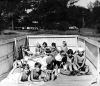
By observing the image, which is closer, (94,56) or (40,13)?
(94,56)

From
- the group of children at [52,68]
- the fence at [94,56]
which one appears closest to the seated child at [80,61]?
the group of children at [52,68]

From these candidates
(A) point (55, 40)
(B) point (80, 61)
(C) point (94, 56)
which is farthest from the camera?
(A) point (55, 40)

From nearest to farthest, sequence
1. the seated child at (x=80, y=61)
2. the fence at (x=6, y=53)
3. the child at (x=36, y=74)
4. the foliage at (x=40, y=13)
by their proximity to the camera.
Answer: the child at (x=36, y=74) < the fence at (x=6, y=53) < the seated child at (x=80, y=61) < the foliage at (x=40, y=13)

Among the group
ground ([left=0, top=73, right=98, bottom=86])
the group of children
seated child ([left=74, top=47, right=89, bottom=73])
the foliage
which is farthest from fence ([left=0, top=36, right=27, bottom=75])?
the foliage

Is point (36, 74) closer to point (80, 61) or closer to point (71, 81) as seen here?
point (71, 81)

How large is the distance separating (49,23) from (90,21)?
28867mm

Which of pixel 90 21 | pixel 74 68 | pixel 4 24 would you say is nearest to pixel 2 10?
pixel 4 24

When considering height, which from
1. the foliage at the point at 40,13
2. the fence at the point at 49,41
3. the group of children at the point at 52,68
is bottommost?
the group of children at the point at 52,68

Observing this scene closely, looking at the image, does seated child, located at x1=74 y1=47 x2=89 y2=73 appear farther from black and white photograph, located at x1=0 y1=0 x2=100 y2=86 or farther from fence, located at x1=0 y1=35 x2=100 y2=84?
fence, located at x1=0 y1=35 x2=100 y2=84

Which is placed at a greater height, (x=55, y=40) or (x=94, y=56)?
(x=55, y=40)

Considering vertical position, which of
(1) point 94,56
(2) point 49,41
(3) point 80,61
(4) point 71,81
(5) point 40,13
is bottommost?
(4) point 71,81

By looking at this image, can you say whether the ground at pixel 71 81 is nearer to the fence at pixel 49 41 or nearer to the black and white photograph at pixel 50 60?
the black and white photograph at pixel 50 60

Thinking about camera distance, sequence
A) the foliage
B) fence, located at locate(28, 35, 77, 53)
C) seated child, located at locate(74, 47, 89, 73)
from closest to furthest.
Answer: seated child, located at locate(74, 47, 89, 73) < fence, located at locate(28, 35, 77, 53) < the foliage

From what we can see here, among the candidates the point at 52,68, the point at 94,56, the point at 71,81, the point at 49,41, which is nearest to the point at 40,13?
the point at 49,41
